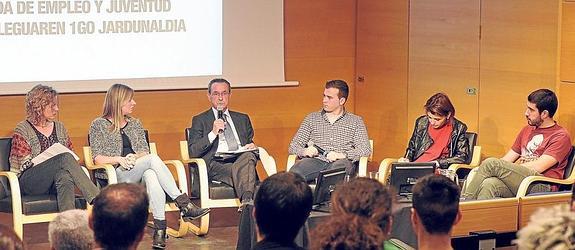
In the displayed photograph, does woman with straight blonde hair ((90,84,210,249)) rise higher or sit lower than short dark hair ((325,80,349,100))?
lower

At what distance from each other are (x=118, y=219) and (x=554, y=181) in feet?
15.4

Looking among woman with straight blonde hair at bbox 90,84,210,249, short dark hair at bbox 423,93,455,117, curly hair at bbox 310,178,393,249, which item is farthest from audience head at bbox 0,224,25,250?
short dark hair at bbox 423,93,455,117

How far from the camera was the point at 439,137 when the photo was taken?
8766mm

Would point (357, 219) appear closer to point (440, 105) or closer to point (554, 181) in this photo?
point (554, 181)

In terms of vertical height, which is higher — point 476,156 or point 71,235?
point 71,235

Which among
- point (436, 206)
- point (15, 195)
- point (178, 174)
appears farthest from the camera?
point (178, 174)

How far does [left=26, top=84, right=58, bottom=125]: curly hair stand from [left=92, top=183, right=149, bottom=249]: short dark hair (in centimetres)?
425

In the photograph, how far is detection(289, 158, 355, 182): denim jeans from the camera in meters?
8.71

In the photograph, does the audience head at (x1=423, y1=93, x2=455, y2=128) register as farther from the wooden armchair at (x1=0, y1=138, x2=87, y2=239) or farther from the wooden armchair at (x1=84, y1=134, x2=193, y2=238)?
A: the wooden armchair at (x1=0, y1=138, x2=87, y2=239)

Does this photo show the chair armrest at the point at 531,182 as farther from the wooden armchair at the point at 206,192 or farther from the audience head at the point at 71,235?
the audience head at the point at 71,235

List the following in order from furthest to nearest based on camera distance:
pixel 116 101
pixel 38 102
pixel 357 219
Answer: pixel 116 101, pixel 38 102, pixel 357 219

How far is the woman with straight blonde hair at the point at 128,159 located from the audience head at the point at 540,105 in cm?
254

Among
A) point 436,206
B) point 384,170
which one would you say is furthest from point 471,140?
point 436,206

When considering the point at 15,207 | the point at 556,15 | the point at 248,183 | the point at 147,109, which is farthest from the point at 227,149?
the point at 556,15
